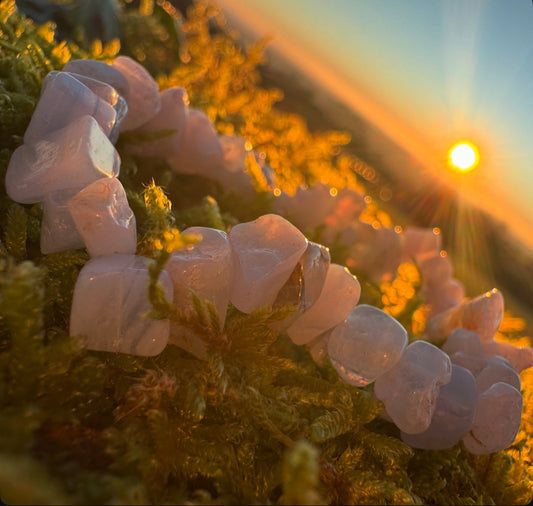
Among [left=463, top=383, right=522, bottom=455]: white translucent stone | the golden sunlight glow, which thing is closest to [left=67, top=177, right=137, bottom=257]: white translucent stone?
[left=463, top=383, right=522, bottom=455]: white translucent stone

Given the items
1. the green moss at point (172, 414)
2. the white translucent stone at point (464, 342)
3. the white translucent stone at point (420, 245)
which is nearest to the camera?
the green moss at point (172, 414)

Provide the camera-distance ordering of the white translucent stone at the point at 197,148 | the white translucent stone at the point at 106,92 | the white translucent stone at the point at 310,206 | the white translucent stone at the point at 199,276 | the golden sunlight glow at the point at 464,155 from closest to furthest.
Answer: the white translucent stone at the point at 199,276 < the white translucent stone at the point at 106,92 < the white translucent stone at the point at 197,148 < the white translucent stone at the point at 310,206 < the golden sunlight glow at the point at 464,155

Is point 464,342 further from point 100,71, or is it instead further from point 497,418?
point 100,71

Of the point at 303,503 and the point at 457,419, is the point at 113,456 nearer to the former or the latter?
the point at 303,503

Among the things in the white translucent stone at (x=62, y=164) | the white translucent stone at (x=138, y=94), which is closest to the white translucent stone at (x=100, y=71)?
the white translucent stone at (x=138, y=94)

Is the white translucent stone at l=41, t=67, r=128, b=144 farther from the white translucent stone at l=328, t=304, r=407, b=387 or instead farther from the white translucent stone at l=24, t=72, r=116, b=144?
the white translucent stone at l=328, t=304, r=407, b=387

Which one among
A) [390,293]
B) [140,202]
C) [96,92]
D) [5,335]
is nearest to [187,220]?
[140,202]

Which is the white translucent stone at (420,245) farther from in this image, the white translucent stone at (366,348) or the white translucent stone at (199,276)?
the white translucent stone at (199,276)

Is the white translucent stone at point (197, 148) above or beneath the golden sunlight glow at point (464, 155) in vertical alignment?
beneath
